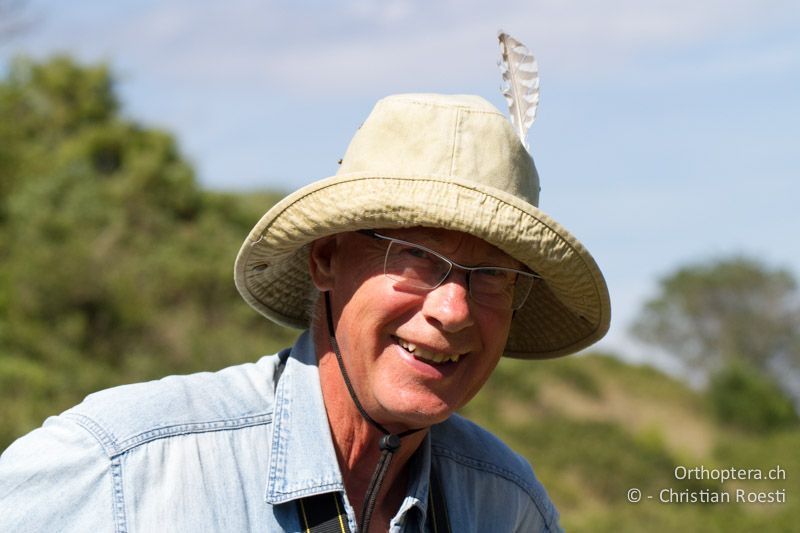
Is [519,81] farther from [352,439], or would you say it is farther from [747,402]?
[747,402]

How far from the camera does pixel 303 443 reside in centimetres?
258

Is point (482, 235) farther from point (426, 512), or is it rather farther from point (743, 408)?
point (743, 408)

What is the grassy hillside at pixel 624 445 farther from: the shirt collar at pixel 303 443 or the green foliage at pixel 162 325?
the shirt collar at pixel 303 443

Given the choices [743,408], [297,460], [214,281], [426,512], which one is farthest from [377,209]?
[743,408]

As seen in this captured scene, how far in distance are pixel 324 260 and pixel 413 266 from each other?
0.31 meters

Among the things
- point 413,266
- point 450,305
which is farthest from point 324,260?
point 450,305

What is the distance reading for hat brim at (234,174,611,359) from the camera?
2.45 m

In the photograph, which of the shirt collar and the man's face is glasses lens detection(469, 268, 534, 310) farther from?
the shirt collar

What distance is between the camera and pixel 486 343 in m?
2.63

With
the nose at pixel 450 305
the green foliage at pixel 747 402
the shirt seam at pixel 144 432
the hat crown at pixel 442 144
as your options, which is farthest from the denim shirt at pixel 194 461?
the green foliage at pixel 747 402

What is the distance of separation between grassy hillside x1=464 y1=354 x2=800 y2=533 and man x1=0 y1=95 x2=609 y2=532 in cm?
1336

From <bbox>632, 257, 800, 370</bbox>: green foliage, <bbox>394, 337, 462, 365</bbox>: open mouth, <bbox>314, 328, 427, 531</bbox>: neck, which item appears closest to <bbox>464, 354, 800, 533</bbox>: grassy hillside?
<bbox>632, 257, 800, 370</bbox>: green foliage

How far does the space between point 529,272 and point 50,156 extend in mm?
17572

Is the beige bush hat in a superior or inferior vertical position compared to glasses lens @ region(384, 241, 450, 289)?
superior
